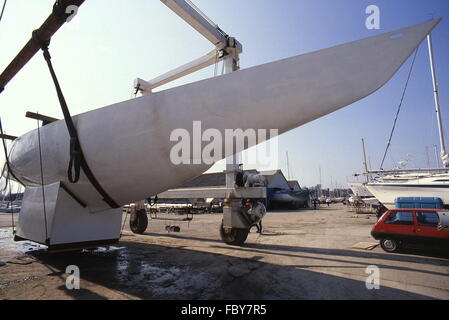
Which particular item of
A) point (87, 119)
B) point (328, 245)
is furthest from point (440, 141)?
point (87, 119)

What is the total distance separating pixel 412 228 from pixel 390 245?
2.73ft

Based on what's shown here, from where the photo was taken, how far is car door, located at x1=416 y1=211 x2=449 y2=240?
7066mm

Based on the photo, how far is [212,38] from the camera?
1014 cm

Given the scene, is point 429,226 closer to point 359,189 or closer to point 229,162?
point 229,162

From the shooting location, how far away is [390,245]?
25.4ft

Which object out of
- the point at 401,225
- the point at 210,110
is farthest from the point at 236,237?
the point at 210,110

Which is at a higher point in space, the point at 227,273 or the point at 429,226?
the point at 429,226

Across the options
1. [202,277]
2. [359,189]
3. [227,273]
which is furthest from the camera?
[359,189]

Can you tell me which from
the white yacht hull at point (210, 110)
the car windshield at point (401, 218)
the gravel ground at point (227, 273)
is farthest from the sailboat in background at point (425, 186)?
the white yacht hull at point (210, 110)

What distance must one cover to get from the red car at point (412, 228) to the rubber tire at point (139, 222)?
A: 10.3 meters

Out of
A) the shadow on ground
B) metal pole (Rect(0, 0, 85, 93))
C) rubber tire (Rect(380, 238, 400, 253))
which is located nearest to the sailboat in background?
rubber tire (Rect(380, 238, 400, 253))

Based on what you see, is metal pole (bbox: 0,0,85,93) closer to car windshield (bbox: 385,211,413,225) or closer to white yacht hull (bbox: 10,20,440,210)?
white yacht hull (bbox: 10,20,440,210)

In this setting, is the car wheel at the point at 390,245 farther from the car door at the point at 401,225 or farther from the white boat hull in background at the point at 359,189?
the white boat hull in background at the point at 359,189
